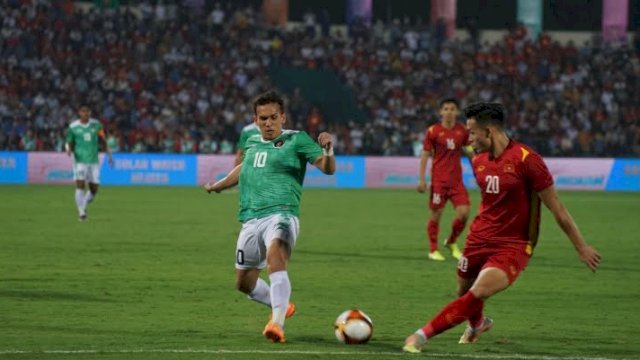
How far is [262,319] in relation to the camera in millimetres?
10891

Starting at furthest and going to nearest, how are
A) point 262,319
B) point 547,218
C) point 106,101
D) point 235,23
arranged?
point 235,23 → point 106,101 → point 547,218 → point 262,319

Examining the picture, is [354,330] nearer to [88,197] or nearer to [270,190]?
[270,190]

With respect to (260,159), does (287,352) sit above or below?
below

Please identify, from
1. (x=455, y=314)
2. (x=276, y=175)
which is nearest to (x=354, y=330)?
(x=455, y=314)

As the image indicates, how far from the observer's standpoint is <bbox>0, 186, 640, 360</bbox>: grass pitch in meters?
9.13

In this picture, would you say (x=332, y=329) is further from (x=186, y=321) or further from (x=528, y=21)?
(x=528, y=21)

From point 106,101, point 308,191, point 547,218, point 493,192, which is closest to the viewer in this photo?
point 493,192

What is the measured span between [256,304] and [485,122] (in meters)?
4.09

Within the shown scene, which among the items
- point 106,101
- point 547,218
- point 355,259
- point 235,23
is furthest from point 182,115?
point 355,259

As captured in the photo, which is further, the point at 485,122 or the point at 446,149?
the point at 446,149

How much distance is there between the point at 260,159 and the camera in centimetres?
973

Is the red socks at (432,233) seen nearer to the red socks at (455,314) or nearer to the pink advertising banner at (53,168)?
the red socks at (455,314)

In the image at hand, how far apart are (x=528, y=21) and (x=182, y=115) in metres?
14.3

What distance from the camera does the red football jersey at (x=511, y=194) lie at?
28.0 ft
